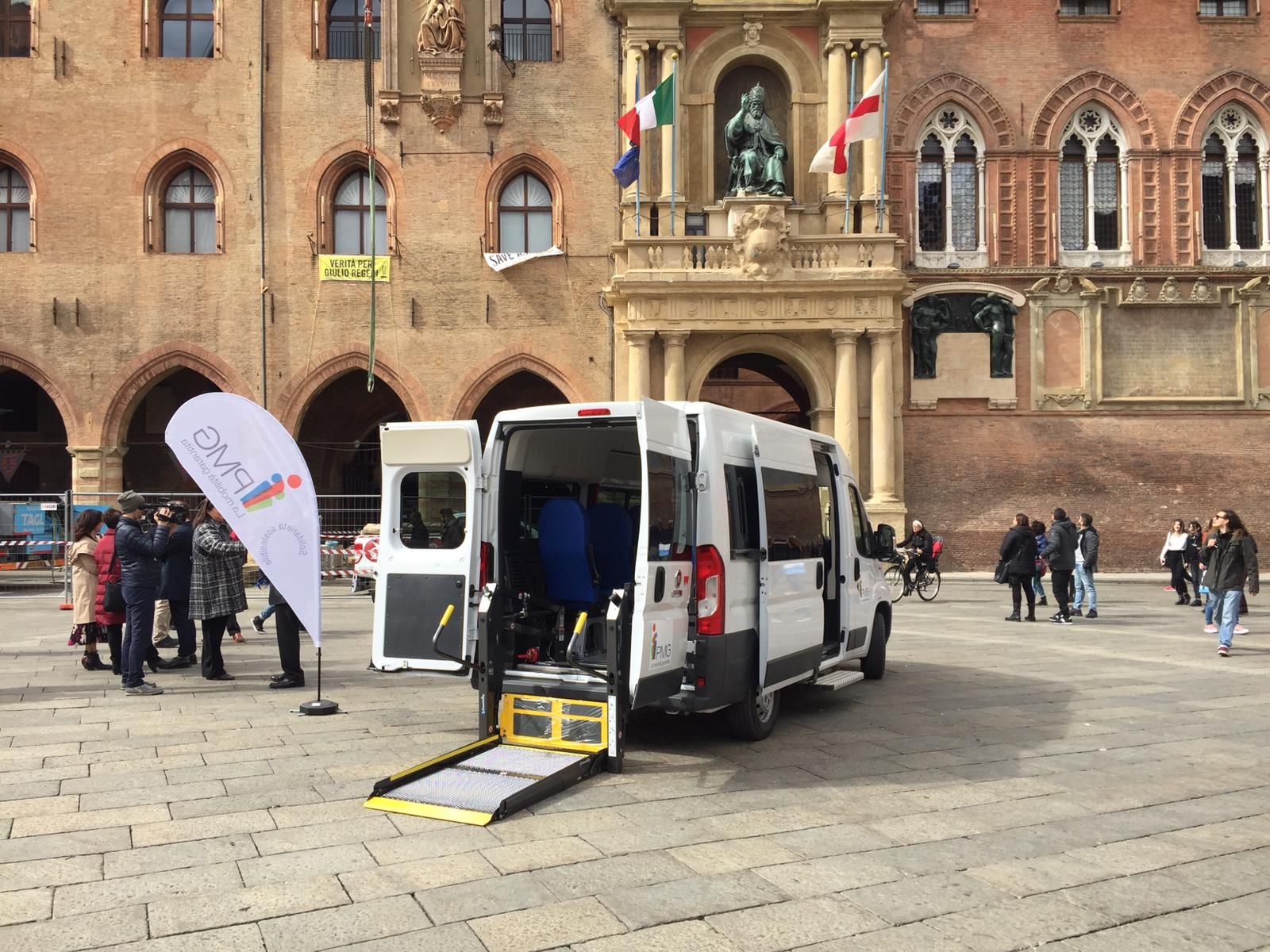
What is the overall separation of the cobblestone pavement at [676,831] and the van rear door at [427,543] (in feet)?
2.27

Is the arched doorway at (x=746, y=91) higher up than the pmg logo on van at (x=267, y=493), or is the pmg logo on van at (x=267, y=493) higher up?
the arched doorway at (x=746, y=91)

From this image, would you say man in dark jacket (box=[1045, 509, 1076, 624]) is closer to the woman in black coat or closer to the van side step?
the woman in black coat

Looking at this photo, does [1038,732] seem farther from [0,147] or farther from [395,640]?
[0,147]

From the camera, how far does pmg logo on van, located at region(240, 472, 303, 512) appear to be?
8.39m

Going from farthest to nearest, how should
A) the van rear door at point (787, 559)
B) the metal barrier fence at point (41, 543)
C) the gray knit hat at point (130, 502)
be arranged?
1. the metal barrier fence at point (41, 543)
2. the gray knit hat at point (130, 502)
3. the van rear door at point (787, 559)

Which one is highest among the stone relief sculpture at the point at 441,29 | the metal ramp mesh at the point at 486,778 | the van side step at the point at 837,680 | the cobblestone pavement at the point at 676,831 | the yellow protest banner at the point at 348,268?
the stone relief sculpture at the point at 441,29

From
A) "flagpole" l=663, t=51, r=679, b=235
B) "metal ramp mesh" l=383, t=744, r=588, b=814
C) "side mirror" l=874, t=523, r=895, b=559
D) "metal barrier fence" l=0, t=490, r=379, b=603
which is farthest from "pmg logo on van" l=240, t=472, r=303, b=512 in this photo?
"flagpole" l=663, t=51, r=679, b=235

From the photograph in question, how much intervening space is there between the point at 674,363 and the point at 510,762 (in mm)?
16974

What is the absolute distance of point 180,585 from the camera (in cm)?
1084

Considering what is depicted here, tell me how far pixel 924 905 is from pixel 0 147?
25.3 metres

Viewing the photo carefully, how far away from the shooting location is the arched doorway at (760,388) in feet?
86.5

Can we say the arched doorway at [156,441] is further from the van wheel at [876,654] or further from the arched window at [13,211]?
the van wheel at [876,654]

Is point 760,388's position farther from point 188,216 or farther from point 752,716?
point 752,716

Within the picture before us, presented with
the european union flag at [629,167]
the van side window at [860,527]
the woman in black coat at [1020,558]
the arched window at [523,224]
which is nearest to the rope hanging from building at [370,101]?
the arched window at [523,224]
